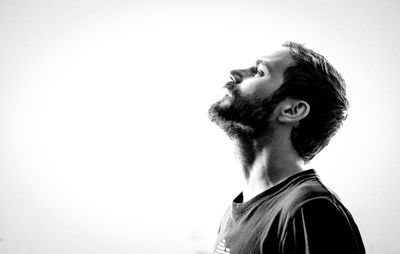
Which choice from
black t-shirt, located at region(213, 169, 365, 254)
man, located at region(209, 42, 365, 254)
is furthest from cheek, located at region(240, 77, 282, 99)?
black t-shirt, located at region(213, 169, 365, 254)

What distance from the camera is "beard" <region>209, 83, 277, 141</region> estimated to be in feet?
3.36

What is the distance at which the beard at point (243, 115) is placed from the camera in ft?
3.36

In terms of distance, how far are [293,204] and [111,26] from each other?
32.7ft

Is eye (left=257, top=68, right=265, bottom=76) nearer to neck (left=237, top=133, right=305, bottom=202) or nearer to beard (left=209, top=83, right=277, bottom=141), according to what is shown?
beard (left=209, top=83, right=277, bottom=141)

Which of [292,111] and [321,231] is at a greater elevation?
[292,111]

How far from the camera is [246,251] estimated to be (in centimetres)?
76

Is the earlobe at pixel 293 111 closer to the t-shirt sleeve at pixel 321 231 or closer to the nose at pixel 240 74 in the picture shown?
the nose at pixel 240 74

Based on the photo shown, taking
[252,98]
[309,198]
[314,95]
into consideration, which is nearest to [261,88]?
[252,98]

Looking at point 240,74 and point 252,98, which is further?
point 240,74

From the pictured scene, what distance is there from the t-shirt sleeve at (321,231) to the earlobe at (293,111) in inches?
15.3

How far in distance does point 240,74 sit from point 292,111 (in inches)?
9.1

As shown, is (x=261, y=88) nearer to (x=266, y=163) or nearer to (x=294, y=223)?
(x=266, y=163)

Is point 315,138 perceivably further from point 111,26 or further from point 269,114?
point 111,26

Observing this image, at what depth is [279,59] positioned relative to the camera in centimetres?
111
